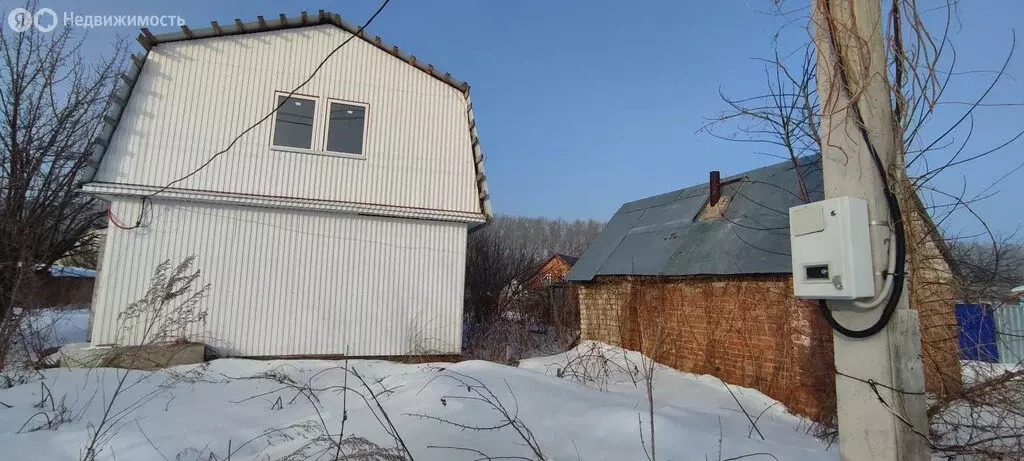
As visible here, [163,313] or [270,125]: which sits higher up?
[270,125]

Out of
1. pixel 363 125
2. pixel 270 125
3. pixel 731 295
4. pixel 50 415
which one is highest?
pixel 363 125

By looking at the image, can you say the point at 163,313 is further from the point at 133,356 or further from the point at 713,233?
the point at 713,233

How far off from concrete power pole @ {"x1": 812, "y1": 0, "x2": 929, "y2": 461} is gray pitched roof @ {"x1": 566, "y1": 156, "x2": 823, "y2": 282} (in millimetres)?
3509

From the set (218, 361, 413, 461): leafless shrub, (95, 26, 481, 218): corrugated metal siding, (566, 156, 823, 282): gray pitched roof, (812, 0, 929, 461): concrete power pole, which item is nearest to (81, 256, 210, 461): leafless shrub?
(95, 26, 481, 218): corrugated metal siding

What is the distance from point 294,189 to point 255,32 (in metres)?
3.10

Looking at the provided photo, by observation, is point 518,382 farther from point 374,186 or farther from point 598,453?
point 374,186

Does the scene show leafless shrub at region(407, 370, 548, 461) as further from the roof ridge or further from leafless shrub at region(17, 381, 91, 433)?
the roof ridge

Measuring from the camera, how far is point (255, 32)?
8984 mm

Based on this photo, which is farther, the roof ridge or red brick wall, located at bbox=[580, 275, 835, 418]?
the roof ridge

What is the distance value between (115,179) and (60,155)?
6613 mm

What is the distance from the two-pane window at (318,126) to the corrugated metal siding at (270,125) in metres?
0.13

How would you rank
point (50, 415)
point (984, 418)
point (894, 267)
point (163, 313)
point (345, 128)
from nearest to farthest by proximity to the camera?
point (894, 267)
point (984, 418)
point (50, 415)
point (163, 313)
point (345, 128)

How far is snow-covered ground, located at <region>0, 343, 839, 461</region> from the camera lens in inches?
140

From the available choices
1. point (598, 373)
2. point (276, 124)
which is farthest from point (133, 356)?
point (598, 373)
